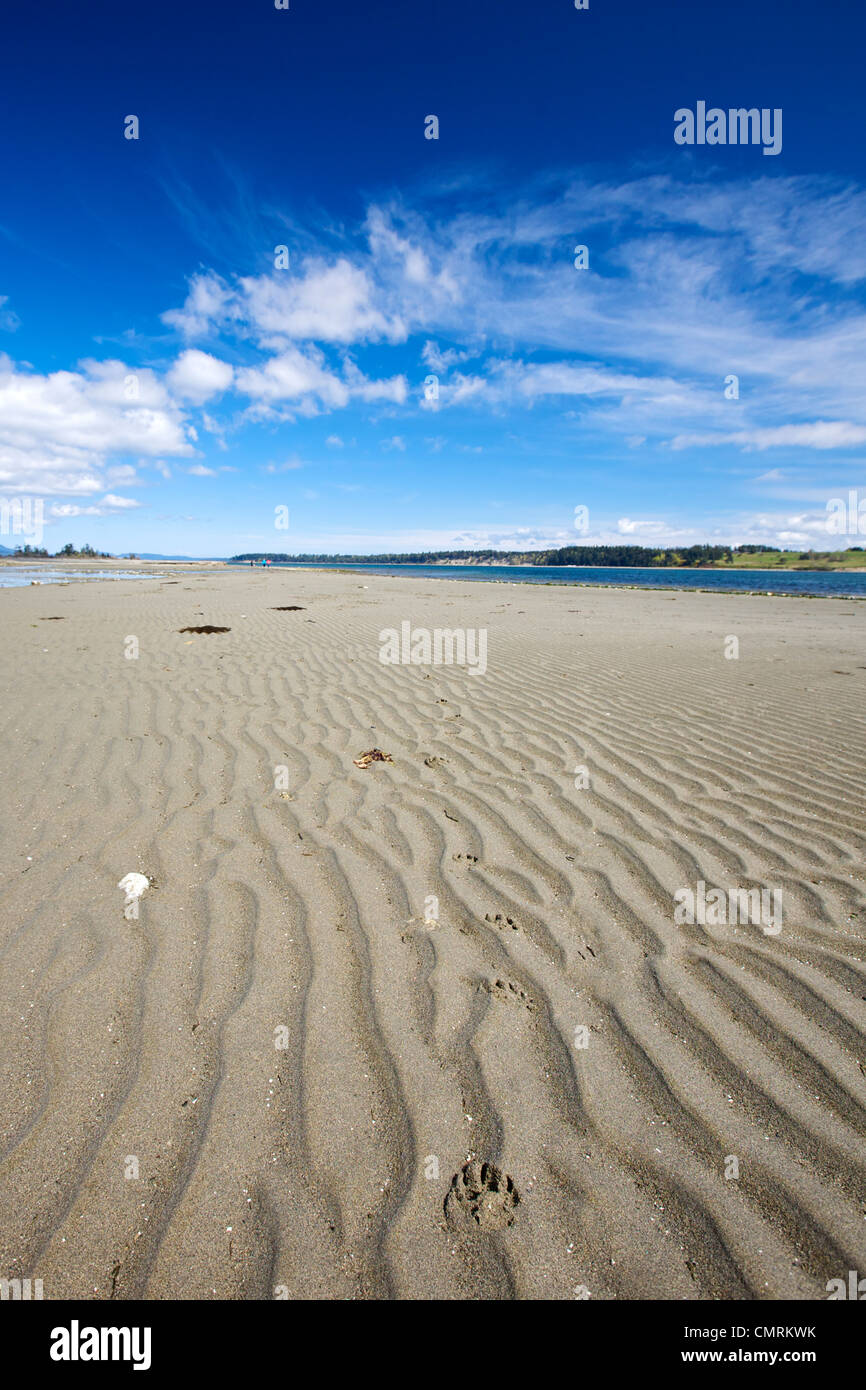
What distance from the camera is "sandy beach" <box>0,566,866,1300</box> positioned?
171 centimetres

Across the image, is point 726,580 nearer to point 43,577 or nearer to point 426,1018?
point 43,577

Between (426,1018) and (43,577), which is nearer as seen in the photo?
(426,1018)

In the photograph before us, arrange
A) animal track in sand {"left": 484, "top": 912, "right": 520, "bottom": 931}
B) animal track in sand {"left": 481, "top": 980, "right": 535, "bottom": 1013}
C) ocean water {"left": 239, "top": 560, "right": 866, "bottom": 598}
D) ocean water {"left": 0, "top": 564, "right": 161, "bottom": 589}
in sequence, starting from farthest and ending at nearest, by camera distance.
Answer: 1. ocean water {"left": 239, "top": 560, "right": 866, "bottom": 598}
2. ocean water {"left": 0, "top": 564, "right": 161, "bottom": 589}
3. animal track in sand {"left": 484, "top": 912, "right": 520, "bottom": 931}
4. animal track in sand {"left": 481, "top": 980, "right": 535, "bottom": 1013}

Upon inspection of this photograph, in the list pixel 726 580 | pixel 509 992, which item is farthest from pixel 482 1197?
pixel 726 580

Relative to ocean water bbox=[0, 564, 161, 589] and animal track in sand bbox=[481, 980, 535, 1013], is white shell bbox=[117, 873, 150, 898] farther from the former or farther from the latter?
ocean water bbox=[0, 564, 161, 589]

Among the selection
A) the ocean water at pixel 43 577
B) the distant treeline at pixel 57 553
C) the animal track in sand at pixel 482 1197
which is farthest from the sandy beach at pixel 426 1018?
the distant treeline at pixel 57 553

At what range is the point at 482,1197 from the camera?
1837mm

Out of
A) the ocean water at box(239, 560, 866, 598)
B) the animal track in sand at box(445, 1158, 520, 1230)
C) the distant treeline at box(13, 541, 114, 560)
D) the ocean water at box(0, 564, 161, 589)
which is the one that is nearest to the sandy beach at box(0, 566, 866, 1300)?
the animal track in sand at box(445, 1158, 520, 1230)

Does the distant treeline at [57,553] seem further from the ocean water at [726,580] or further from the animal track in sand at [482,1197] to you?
the animal track in sand at [482,1197]

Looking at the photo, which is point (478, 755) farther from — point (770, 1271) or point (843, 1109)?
point (770, 1271)

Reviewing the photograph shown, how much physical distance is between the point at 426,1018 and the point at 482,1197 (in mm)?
721

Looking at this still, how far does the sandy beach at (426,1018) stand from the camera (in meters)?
1.71

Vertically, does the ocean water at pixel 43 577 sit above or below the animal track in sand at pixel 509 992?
above
